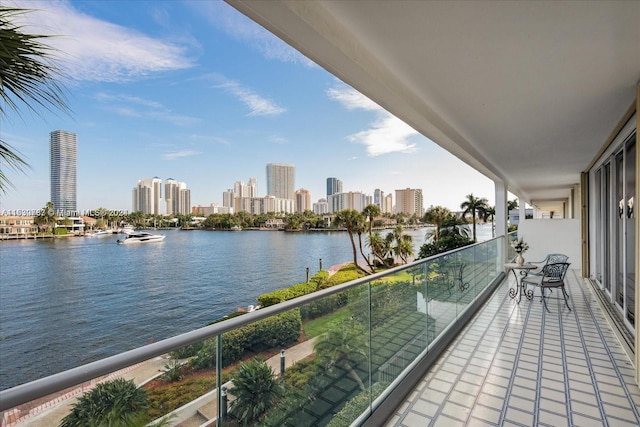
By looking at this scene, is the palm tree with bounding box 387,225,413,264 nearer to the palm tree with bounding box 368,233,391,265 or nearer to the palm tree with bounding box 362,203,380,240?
the palm tree with bounding box 368,233,391,265

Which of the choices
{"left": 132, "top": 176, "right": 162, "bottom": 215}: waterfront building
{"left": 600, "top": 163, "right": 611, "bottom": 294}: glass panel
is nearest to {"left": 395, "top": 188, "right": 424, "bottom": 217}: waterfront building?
{"left": 132, "top": 176, "right": 162, "bottom": 215}: waterfront building

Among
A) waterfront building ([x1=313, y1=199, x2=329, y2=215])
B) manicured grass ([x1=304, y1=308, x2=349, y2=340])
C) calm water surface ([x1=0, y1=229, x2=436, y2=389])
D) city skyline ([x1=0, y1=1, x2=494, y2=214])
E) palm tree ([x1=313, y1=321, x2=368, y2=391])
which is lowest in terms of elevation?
calm water surface ([x1=0, y1=229, x2=436, y2=389])

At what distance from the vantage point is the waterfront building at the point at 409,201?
62906 millimetres

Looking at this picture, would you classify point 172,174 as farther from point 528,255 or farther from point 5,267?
point 528,255

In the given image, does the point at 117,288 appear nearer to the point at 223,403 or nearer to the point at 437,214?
the point at 437,214

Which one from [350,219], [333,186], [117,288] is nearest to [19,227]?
[117,288]

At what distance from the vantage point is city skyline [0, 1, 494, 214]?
40562mm

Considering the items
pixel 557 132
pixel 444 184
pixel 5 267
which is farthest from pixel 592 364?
pixel 5 267

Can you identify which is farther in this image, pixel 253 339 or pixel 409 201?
pixel 409 201

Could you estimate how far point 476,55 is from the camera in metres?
2.37

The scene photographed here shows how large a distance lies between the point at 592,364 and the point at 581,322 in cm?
169

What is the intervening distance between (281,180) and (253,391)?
76.6m

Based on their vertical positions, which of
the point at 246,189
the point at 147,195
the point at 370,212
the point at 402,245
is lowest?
the point at 402,245

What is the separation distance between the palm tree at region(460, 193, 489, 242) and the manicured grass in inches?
1619
